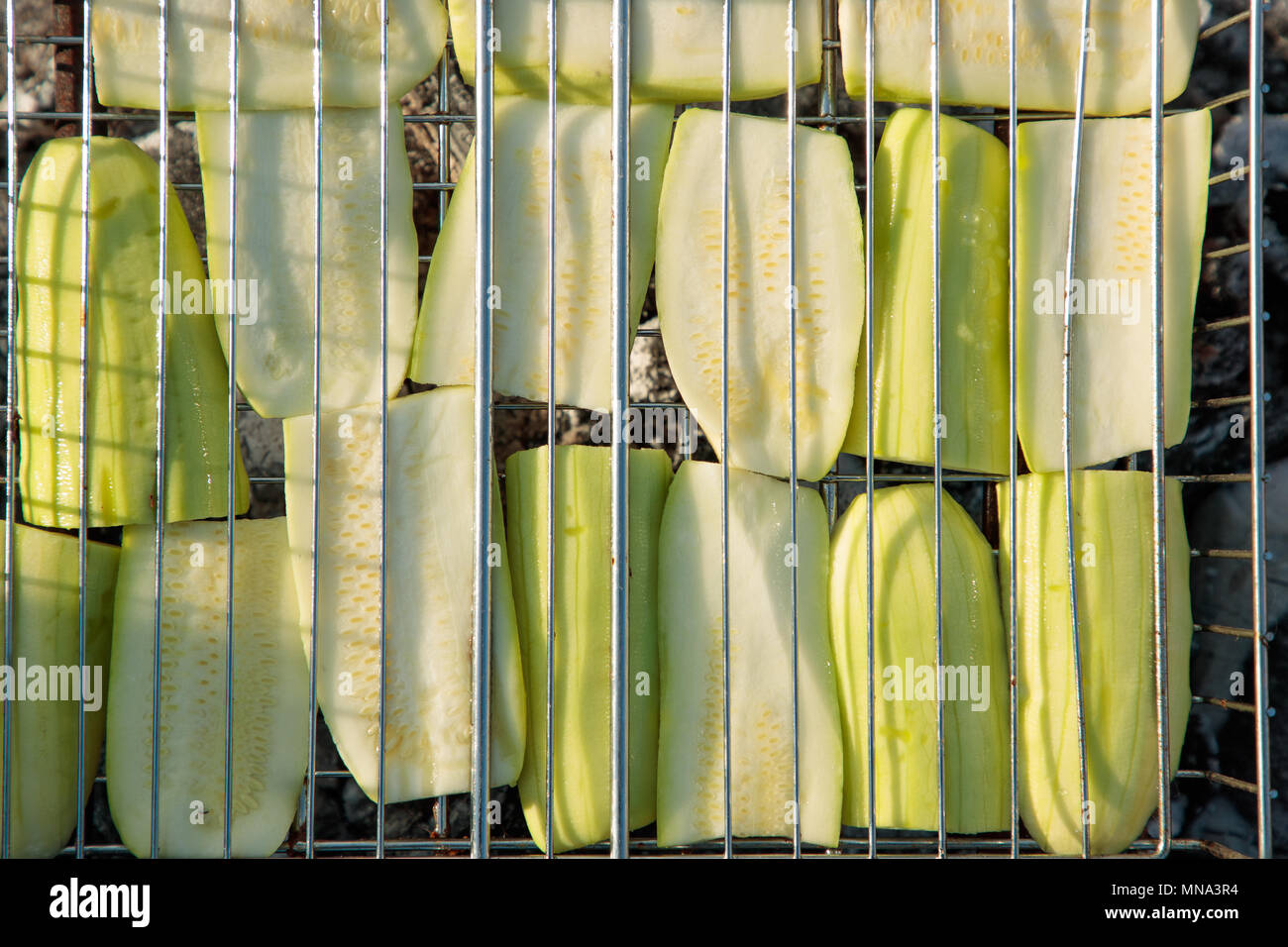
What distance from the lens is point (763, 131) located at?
682 mm

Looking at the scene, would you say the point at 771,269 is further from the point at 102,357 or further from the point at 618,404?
the point at 102,357

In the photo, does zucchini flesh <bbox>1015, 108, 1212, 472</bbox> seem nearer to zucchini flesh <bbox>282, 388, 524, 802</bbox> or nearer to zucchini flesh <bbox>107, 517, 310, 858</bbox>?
zucchini flesh <bbox>282, 388, 524, 802</bbox>

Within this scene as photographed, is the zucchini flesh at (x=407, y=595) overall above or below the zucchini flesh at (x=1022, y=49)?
below

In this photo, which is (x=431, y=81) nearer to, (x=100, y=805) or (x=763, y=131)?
(x=763, y=131)

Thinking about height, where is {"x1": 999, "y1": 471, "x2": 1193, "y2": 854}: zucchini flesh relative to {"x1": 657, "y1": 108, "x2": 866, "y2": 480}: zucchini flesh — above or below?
below

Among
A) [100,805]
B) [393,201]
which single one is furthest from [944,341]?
[100,805]

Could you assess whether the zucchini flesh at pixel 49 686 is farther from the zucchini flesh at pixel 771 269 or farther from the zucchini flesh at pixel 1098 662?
the zucchini flesh at pixel 1098 662

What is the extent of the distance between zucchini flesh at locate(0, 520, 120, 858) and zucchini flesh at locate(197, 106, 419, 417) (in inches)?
7.5

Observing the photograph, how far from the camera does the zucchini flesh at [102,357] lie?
0.67 meters

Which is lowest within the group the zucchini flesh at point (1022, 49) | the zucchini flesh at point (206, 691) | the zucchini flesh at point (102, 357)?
the zucchini flesh at point (206, 691)

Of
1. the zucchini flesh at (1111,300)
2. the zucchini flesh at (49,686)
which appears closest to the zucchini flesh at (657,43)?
the zucchini flesh at (1111,300)

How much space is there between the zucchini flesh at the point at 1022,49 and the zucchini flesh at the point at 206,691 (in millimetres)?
577

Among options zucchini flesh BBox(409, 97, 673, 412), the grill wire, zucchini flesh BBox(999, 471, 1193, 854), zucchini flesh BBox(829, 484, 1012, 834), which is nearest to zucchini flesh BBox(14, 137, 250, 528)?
the grill wire

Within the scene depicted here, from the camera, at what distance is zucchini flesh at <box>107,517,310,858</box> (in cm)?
68
